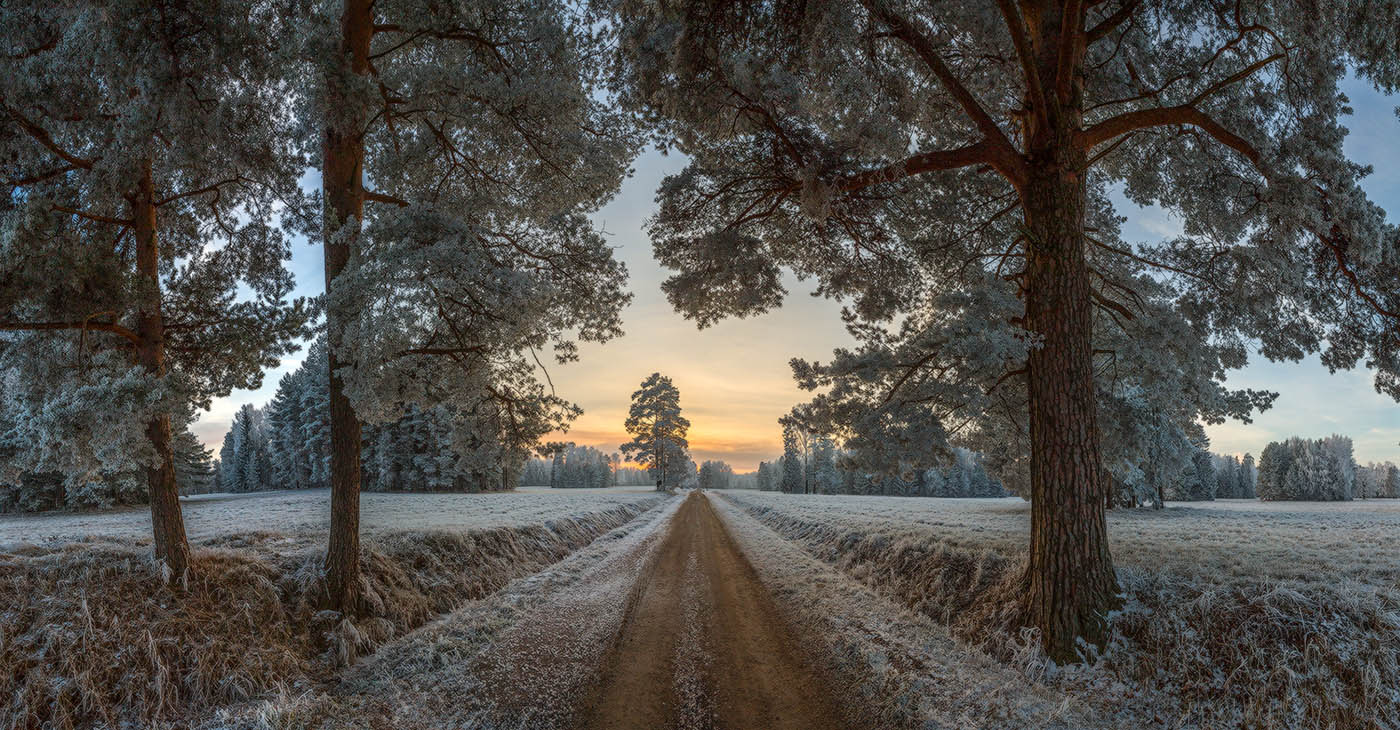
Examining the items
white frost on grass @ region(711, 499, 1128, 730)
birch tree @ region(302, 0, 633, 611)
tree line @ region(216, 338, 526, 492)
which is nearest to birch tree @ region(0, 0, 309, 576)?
birch tree @ region(302, 0, 633, 611)

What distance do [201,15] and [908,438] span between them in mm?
11216

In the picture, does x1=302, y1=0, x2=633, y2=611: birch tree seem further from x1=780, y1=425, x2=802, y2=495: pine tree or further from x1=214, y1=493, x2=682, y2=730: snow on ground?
x1=780, y1=425, x2=802, y2=495: pine tree

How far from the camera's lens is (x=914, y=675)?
5.65 m

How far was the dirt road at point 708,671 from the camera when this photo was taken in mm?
5043

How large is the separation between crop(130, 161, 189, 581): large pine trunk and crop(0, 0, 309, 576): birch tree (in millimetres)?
21

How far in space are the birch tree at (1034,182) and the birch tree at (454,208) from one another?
4.37 ft

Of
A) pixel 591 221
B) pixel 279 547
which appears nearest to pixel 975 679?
pixel 591 221

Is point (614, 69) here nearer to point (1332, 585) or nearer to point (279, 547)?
point (279, 547)

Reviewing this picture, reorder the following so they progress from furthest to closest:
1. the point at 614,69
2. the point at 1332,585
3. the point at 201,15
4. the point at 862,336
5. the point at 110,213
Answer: the point at 862,336
the point at 614,69
the point at 110,213
the point at 201,15
the point at 1332,585

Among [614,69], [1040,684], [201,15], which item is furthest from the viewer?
[614,69]

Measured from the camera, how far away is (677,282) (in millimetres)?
9367

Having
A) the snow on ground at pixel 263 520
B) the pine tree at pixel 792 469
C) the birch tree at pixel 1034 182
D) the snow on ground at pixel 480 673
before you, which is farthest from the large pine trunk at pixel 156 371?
the pine tree at pixel 792 469

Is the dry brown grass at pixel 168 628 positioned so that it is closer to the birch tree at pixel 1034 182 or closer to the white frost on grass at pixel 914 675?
the white frost on grass at pixel 914 675

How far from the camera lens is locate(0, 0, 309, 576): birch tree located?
588 centimetres
